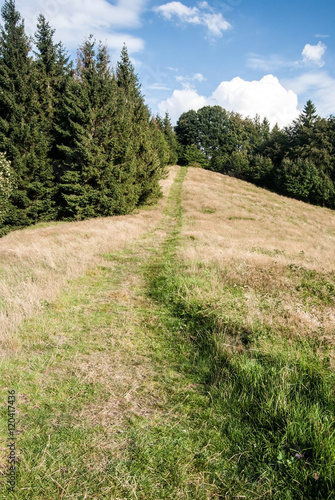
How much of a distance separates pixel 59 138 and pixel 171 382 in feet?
81.2

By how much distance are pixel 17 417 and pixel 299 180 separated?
57.0 m

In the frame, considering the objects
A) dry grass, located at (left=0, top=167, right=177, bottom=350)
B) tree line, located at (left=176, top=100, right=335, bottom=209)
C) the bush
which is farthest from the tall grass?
tree line, located at (left=176, top=100, right=335, bottom=209)

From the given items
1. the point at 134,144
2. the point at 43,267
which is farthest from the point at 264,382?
the point at 134,144

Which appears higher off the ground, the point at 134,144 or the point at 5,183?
the point at 134,144

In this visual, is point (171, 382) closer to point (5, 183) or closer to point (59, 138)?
point (5, 183)

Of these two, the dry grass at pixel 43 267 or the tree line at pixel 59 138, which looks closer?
the dry grass at pixel 43 267

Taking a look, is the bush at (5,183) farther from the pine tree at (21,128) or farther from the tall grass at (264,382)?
the tall grass at (264,382)

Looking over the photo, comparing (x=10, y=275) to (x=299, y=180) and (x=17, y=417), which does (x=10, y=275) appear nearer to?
(x=17, y=417)

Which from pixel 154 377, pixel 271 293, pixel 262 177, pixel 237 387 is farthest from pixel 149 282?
pixel 262 177

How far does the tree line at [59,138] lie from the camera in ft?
68.3

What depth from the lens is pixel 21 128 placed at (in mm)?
20797

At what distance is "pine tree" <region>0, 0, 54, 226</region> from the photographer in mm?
20859

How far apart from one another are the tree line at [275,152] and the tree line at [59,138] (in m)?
40.2

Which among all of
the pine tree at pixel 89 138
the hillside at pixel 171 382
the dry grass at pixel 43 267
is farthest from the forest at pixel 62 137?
the hillside at pixel 171 382
